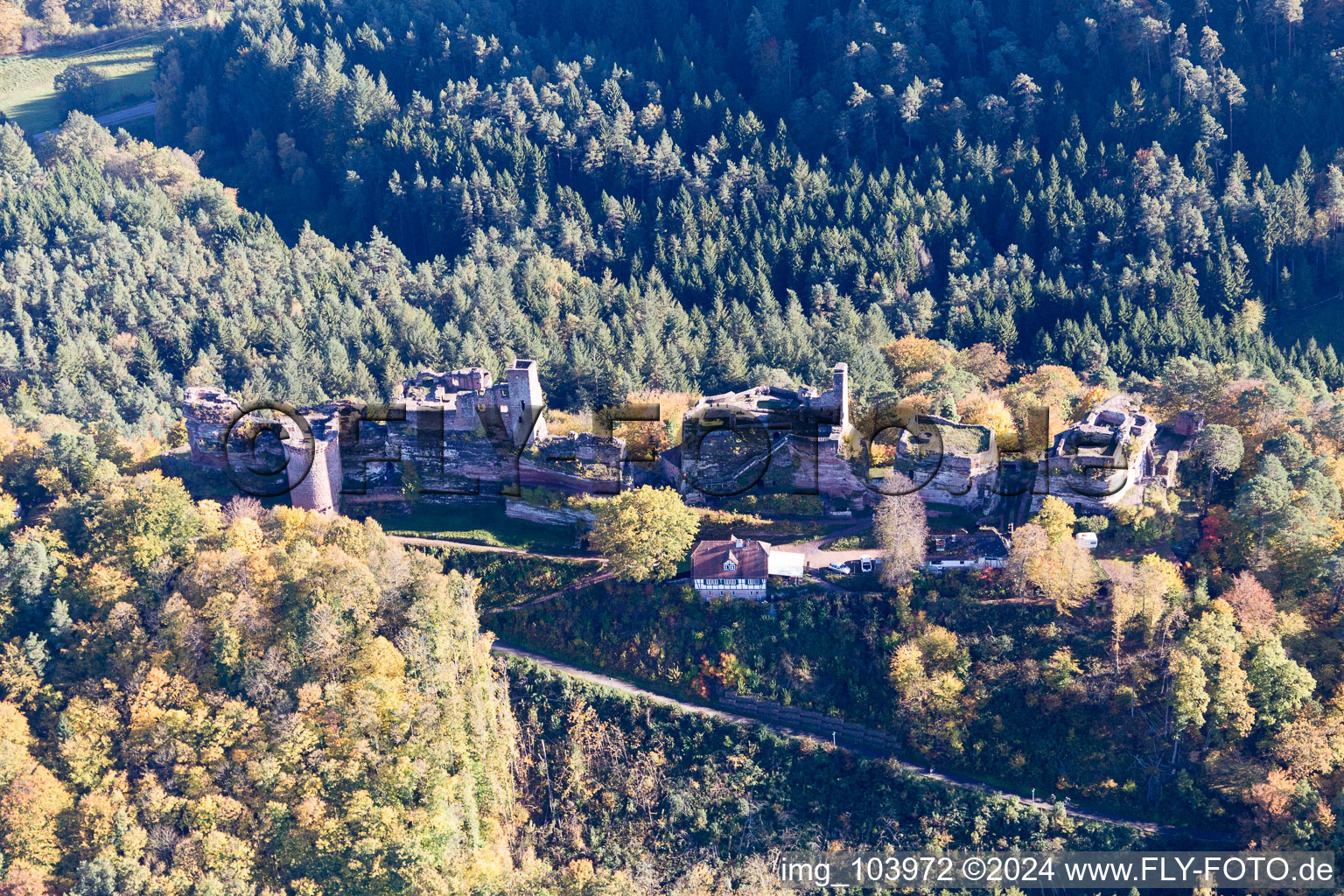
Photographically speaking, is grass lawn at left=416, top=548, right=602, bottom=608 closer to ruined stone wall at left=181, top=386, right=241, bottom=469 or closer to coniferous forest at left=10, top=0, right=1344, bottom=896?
coniferous forest at left=10, top=0, right=1344, bottom=896

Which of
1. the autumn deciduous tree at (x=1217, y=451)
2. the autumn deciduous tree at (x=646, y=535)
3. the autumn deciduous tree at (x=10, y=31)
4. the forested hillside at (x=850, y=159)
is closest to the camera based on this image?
the autumn deciduous tree at (x=646, y=535)

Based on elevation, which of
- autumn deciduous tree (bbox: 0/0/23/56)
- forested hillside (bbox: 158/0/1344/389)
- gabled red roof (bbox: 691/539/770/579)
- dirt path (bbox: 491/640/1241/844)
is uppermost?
autumn deciduous tree (bbox: 0/0/23/56)

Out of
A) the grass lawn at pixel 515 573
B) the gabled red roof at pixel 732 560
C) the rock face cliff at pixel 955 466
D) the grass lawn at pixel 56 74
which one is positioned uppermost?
the grass lawn at pixel 56 74

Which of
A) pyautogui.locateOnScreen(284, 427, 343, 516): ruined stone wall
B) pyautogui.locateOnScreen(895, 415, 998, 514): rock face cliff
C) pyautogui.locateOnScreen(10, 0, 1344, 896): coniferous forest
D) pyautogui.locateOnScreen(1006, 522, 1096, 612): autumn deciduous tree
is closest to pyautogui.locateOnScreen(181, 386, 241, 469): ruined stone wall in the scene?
pyautogui.locateOnScreen(10, 0, 1344, 896): coniferous forest

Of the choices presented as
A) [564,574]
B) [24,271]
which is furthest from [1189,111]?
[24,271]

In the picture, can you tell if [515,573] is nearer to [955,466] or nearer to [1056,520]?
[955,466]

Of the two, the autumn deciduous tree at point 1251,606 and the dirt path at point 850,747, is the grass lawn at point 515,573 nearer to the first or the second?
the dirt path at point 850,747

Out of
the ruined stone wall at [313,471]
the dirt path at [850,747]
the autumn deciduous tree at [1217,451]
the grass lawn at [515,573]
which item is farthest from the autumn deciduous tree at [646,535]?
the autumn deciduous tree at [1217,451]
